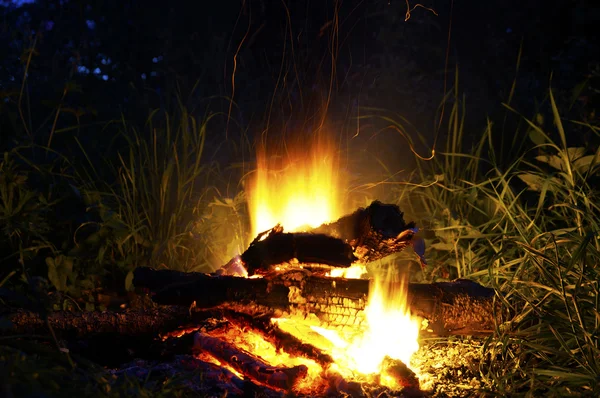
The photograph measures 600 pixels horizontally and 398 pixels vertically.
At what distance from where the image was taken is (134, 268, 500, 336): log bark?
274 centimetres

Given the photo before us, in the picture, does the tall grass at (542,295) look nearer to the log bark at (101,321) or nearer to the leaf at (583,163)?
the leaf at (583,163)

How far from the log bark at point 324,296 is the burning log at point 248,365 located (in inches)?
8.0

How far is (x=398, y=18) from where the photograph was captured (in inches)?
188

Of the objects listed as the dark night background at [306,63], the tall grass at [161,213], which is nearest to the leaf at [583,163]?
the dark night background at [306,63]

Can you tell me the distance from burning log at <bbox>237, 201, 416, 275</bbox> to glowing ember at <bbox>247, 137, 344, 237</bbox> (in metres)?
0.32

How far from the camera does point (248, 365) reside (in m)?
2.54

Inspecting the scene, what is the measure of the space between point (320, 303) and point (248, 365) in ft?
1.61

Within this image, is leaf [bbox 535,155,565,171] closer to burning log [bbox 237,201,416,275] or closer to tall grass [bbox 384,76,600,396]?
tall grass [bbox 384,76,600,396]

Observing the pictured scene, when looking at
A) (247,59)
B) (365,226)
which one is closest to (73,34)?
(247,59)

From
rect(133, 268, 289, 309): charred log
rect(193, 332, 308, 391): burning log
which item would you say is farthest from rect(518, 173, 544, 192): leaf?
rect(193, 332, 308, 391): burning log

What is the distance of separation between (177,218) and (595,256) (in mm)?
2574

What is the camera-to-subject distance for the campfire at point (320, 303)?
8.92 feet

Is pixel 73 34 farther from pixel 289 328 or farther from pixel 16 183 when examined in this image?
pixel 289 328

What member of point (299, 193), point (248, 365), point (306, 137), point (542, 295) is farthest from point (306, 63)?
point (248, 365)
